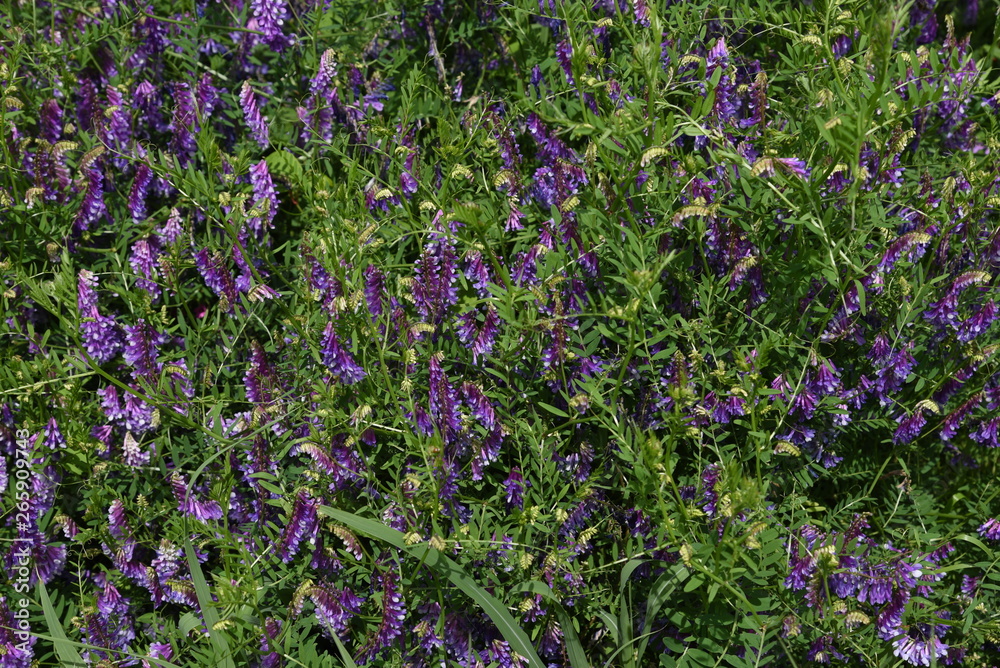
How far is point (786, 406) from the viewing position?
8.45 feet

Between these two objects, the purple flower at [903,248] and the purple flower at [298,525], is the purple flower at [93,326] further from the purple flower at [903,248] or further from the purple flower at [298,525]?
the purple flower at [903,248]

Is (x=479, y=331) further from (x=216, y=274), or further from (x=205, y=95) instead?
(x=205, y=95)

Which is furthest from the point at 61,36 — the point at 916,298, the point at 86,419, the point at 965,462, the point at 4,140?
the point at 965,462

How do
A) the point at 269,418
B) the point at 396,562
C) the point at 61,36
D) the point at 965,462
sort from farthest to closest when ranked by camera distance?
the point at 61,36, the point at 965,462, the point at 269,418, the point at 396,562

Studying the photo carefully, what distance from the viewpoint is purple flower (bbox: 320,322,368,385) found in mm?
2611

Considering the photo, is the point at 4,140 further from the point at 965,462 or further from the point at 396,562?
the point at 965,462

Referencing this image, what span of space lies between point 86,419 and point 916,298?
2.57m

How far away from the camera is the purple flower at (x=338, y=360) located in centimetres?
261

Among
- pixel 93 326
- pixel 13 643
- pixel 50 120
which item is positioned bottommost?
pixel 13 643

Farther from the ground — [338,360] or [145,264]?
[145,264]

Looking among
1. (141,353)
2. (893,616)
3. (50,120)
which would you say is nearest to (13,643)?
(141,353)

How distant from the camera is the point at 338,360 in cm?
262

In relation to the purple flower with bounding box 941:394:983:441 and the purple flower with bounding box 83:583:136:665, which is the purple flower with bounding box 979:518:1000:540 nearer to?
the purple flower with bounding box 941:394:983:441

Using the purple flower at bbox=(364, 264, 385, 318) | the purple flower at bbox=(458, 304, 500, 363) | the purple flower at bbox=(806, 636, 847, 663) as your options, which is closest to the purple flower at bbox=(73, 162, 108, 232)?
the purple flower at bbox=(364, 264, 385, 318)
